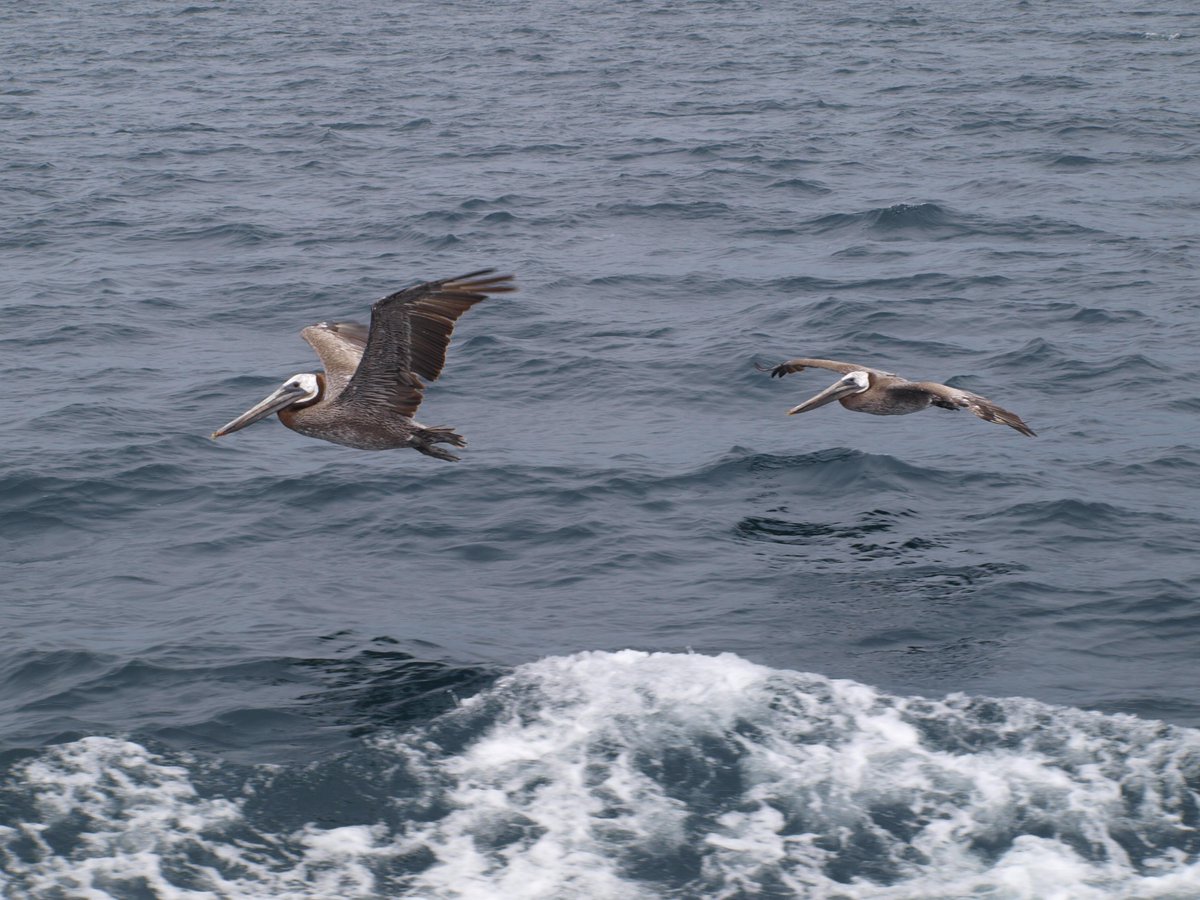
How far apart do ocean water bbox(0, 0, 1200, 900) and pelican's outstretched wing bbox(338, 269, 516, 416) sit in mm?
2181

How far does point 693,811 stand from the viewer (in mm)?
12328

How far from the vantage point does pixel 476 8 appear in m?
57.6

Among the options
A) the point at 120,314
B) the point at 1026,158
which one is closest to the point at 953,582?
the point at 120,314

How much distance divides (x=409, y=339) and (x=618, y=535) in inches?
159

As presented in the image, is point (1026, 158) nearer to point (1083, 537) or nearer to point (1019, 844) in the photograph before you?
point (1083, 537)

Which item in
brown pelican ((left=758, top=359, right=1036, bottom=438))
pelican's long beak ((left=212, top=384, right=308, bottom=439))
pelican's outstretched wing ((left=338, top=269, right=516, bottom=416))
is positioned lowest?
brown pelican ((left=758, top=359, right=1036, bottom=438))

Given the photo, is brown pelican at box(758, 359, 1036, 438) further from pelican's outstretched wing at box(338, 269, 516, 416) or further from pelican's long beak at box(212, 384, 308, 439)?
pelican's long beak at box(212, 384, 308, 439)

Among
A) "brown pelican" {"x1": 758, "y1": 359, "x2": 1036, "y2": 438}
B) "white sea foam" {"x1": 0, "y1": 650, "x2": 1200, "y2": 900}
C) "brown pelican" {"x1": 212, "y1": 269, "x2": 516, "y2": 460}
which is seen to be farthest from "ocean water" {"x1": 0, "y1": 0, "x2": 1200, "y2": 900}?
"brown pelican" {"x1": 212, "y1": 269, "x2": 516, "y2": 460}

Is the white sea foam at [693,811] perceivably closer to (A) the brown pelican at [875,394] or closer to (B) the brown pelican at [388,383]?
(B) the brown pelican at [388,383]

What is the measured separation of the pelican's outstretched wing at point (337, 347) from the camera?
15758mm

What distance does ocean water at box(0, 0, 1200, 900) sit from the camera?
12148 millimetres

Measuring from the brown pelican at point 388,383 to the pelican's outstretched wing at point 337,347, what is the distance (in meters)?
0.02

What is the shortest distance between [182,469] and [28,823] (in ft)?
23.3

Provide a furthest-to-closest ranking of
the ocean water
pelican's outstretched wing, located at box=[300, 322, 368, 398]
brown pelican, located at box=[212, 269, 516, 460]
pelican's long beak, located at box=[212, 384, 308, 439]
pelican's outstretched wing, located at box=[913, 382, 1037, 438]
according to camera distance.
Result: pelican's outstretched wing, located at box=[913, 382, 1037, 438] < pelican's outstretched wing, located at box=[300, 322, 368, 398] < pelican's long beak, located at box=[212, 384, 308, 439] < brown pelican, located at box=[212, 269, 516, 460] < the ocean water
